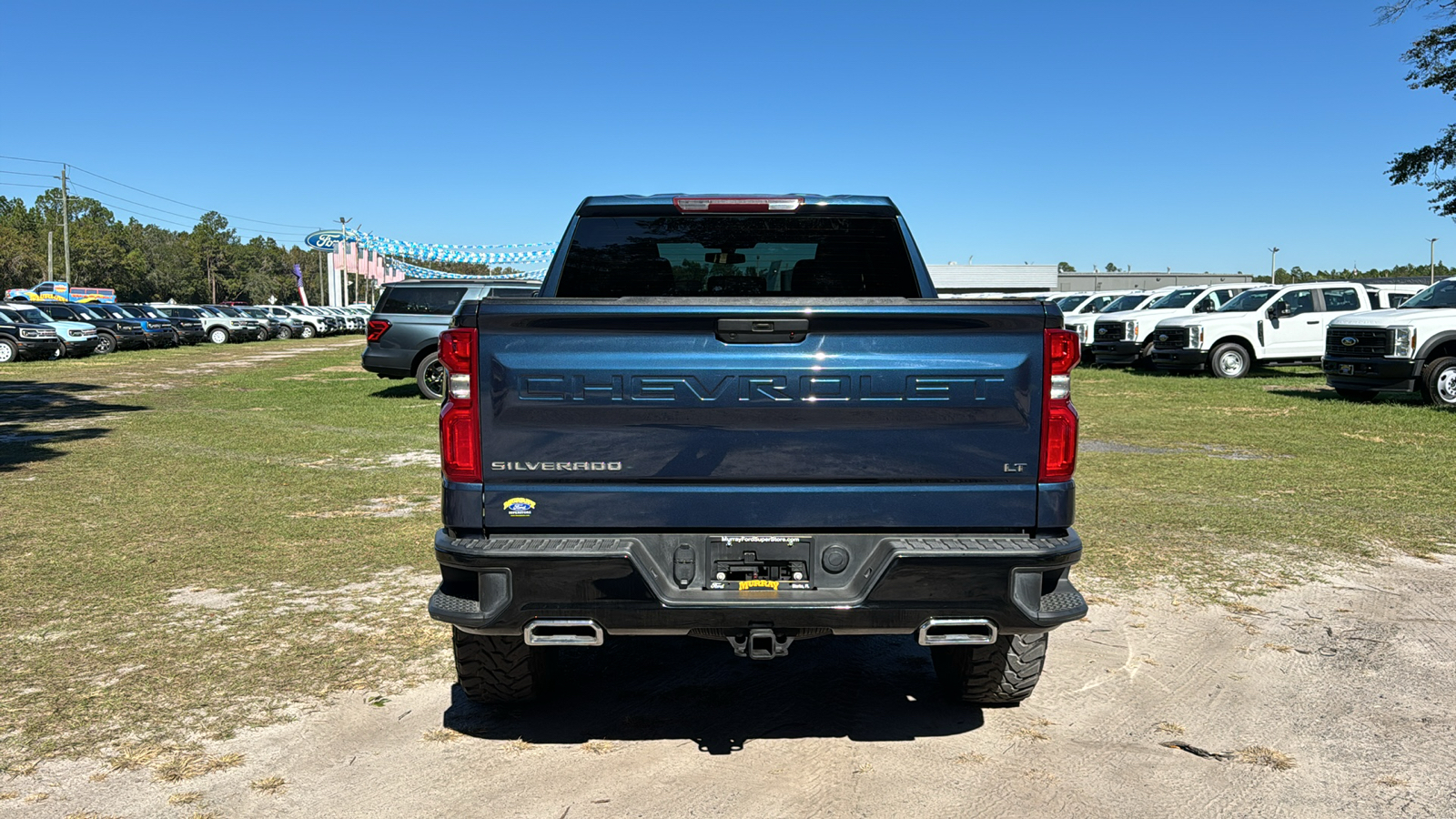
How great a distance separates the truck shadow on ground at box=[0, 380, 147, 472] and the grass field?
90 millimetres

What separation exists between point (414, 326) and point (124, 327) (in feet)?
80.0

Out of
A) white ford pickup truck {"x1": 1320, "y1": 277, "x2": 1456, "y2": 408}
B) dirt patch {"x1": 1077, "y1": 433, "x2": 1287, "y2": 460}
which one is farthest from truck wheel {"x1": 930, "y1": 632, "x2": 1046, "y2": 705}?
white ford pickup truck {"x1": 1320, "y1": 277, "x2": 1456, "y2": 408}

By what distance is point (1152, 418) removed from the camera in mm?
15391

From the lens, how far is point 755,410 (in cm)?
351

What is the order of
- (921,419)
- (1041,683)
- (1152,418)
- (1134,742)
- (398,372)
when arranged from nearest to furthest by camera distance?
(921,419)
(1134,742)
(1041,683)
(1152,418)
(398,372)

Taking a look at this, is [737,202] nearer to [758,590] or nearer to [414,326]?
[758,590]

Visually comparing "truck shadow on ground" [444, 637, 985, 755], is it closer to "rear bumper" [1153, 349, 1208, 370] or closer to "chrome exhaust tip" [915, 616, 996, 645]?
"chrome exhaust tip" [915, 616, 996, 645]

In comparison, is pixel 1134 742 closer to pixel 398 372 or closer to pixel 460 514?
pixel 460 514

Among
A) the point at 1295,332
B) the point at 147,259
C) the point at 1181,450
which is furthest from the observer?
Result: the point at 147,259

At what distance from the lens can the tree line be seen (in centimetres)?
10962

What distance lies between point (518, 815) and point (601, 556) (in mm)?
880

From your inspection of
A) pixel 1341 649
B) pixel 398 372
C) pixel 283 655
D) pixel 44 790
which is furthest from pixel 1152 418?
pixel 44 790

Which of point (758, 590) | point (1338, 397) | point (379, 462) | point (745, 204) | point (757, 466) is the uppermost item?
point (745, 204)

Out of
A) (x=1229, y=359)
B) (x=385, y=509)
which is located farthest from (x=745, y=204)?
(x=1229, y=359)
